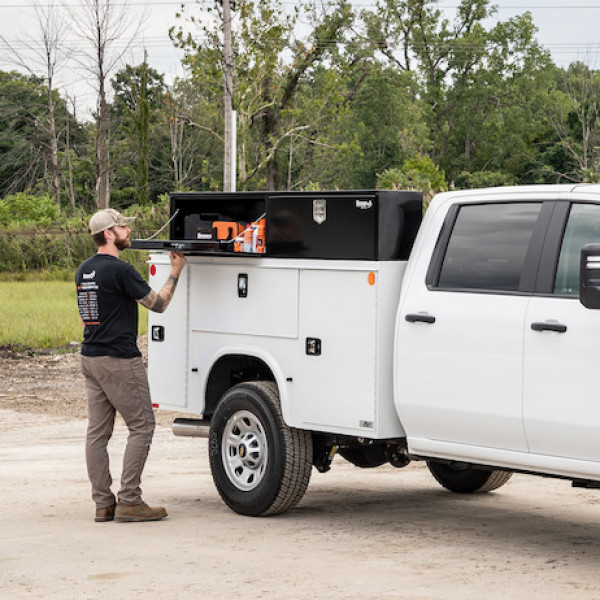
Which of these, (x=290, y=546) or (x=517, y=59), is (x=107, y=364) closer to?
(x=290, y=546)

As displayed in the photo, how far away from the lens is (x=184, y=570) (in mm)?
7391

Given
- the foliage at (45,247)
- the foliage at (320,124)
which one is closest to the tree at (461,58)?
the foliage at (320,124)

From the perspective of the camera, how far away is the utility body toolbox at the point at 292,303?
8.32m

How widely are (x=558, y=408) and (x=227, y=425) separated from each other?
8.93 feet

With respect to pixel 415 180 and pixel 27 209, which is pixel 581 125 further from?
pixel 415 180

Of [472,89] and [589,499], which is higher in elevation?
[472,89]

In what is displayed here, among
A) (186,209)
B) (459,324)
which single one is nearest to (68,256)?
(186,209)

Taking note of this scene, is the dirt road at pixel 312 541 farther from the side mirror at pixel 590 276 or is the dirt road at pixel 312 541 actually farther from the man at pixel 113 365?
the side mirror at pixel 590 276

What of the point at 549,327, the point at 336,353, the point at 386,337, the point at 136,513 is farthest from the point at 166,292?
the point at 549,327

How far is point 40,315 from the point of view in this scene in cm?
2716

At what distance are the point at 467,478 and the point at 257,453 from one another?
72.0 inches

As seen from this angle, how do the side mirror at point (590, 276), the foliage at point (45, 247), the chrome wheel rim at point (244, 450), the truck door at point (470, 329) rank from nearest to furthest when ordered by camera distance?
the side mirror at point (590, 276)
the truck door at point (470, 329)
the chrome wheel rim at point (244, 450)
the foliage at point (45, 247)

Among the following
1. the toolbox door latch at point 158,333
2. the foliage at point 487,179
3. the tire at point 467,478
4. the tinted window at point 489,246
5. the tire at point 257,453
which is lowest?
the tire at point 467,478

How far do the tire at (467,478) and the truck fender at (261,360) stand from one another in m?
1.61
